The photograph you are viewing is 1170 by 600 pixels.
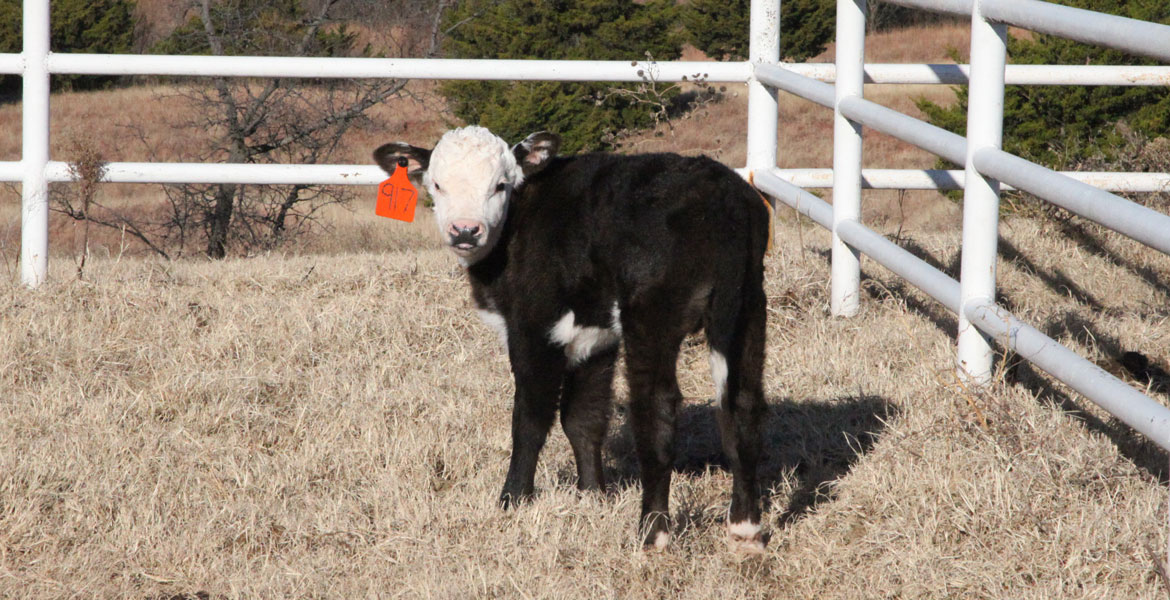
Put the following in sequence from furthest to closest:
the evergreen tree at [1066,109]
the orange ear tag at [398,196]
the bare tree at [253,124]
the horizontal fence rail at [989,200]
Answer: the bare tree at [253,124] < the evergreen tree at [1066,109] < the orange ear tag at [398,196] < the horizontal fence rail at [989,200]

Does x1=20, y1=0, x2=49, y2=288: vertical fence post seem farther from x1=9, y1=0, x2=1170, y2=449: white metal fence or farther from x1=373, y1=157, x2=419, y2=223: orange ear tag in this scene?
x1=373, y1=157, x2=419, y2=223: orange ear tag

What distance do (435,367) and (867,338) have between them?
5.92 feet

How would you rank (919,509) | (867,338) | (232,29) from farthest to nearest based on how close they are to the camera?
(232,29) < (867,338) < (919,509)

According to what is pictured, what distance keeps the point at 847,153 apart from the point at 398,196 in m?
2.17

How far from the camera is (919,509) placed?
3.44 m

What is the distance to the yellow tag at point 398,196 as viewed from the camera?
4.09m

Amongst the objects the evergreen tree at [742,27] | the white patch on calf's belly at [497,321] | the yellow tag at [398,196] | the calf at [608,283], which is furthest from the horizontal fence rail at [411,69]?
the evergreen tree at [742,27]

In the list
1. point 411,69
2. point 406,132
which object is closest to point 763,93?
point 411,69

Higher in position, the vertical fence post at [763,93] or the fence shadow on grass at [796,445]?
the vertical fence post at [763,93]

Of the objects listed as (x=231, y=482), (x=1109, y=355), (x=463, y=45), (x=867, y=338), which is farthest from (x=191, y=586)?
(x=463, y=45)

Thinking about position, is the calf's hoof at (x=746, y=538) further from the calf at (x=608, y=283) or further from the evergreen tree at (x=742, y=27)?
the evergreen tree at (x=742, y=27)

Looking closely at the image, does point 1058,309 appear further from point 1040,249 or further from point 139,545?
point 139,545

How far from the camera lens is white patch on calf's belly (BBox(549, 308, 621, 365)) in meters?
3.63

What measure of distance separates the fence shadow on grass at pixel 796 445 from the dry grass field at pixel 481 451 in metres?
0.01
